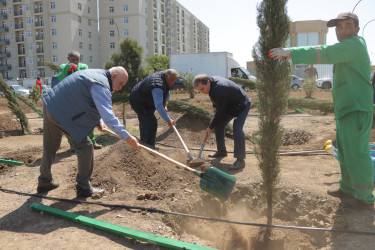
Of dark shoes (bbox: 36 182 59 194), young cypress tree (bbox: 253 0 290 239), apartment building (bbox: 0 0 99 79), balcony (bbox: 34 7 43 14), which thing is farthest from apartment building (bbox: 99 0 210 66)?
young cypress tree (bbox: 253 0 290 239)

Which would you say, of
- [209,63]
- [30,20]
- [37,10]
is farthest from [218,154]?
[30,20]

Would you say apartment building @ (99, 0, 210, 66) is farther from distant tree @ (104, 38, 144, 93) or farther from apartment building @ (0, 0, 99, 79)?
distant tree @ (104, 38, 144, 93)

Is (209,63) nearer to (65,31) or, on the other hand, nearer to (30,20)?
(65,31)

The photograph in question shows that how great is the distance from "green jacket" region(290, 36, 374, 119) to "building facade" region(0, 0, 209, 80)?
49491mm

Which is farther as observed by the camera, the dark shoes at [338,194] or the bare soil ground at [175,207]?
the dark shoes at [338,194]

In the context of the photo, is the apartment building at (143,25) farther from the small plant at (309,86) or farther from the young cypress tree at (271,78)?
the young cypress tree at (271,78)

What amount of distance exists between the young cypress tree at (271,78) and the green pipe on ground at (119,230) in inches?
47.7

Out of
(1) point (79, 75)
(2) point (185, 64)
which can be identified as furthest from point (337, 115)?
(2) point (185, 64)

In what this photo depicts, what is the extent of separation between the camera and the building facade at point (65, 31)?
48.8m

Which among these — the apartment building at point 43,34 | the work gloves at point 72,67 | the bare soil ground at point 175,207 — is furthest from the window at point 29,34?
the work gloves at point 72,67

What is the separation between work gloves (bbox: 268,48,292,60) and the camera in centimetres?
278

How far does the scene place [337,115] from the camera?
3.47m

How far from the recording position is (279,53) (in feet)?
9.11

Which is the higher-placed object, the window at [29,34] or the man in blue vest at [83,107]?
the window at [29,34]
